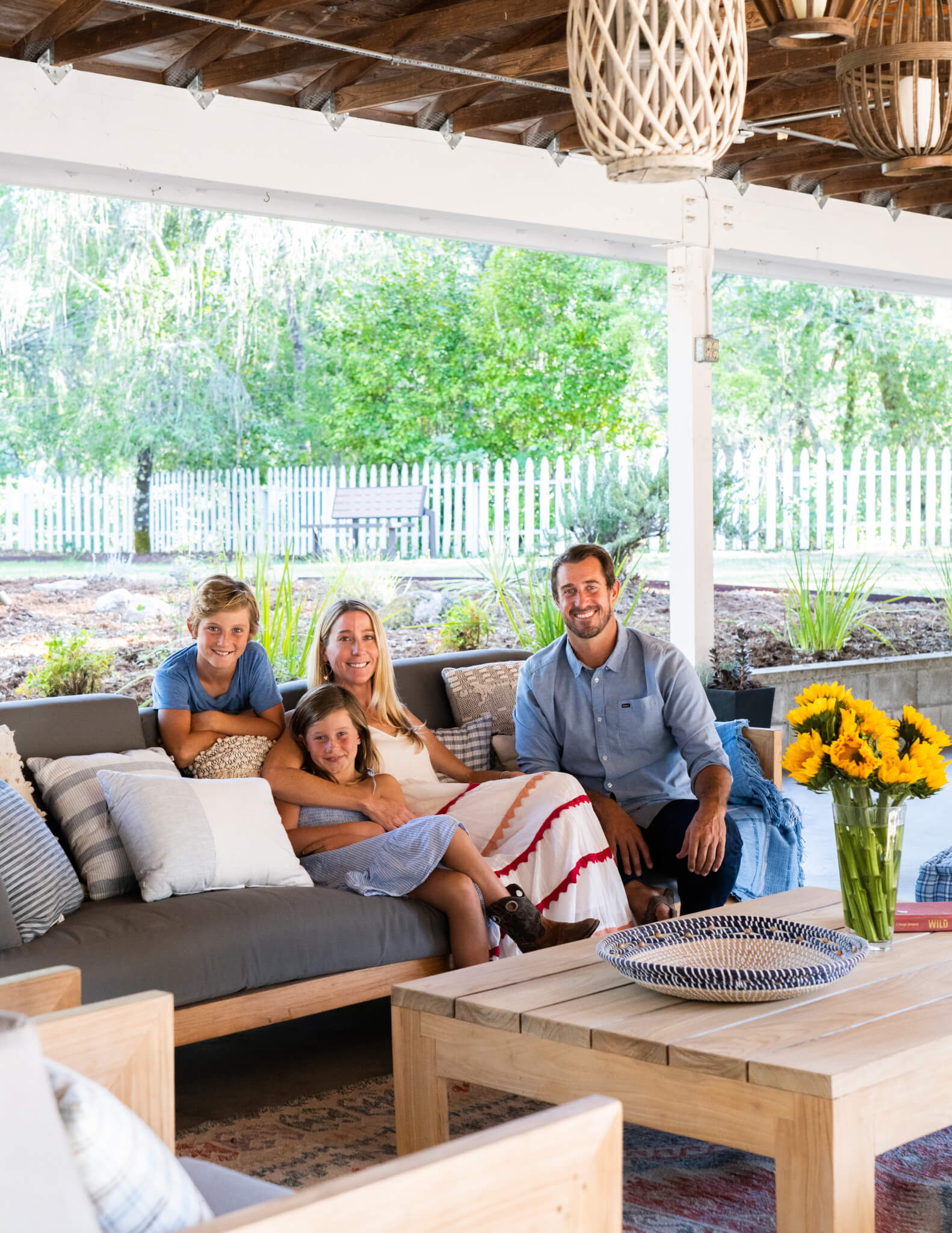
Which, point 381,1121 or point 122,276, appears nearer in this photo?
point 381,1121

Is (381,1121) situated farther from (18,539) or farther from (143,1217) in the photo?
(18,539)

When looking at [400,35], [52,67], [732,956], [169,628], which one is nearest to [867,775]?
[732,956]

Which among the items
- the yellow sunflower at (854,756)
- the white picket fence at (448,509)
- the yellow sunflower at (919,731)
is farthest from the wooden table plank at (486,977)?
the white picket fence at (448,509)

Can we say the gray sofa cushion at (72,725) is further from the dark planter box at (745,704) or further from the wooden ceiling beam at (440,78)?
the dark planter box at (745,704)

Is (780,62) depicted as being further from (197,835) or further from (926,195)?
(197,835)

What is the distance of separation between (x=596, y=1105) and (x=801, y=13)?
6.03ft

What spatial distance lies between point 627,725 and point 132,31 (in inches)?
103

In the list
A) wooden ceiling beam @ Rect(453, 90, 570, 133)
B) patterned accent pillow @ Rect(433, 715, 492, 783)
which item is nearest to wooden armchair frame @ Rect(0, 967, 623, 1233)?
patterned accent pillow @ Rect(433, 715, 492, 783)

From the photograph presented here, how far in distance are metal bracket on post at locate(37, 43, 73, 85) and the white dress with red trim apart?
2.46 meters

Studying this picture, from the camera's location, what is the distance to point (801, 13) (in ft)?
8.14

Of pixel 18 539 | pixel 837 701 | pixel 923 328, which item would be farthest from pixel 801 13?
pixel 923 328

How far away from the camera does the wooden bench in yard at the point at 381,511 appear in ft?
33.6

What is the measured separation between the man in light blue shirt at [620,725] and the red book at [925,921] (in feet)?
3.15

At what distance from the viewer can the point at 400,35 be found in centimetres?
473
